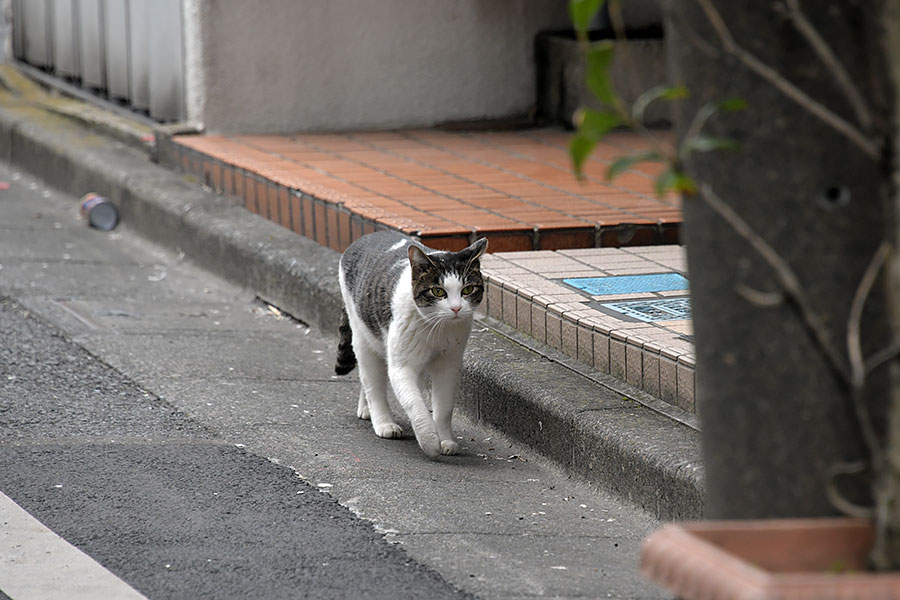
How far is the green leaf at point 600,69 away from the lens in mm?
1760

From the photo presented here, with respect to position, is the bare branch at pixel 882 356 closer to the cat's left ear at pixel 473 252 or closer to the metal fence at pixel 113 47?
the cat's left ear at pixel 473 252

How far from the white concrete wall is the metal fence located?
42 centimetres

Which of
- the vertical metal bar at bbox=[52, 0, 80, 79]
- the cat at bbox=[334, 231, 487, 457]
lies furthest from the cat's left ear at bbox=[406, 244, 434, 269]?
the vertical metal bar at bbox=[52, 0, 80, 79]

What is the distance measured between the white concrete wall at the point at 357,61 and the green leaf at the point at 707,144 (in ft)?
22.0

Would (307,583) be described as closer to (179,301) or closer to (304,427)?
(304,427)

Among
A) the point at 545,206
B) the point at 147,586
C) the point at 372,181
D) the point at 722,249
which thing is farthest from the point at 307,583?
the point at 372,181

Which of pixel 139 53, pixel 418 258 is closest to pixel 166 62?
pixel 139 53

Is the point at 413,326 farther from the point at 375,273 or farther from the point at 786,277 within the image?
the point at 786,277

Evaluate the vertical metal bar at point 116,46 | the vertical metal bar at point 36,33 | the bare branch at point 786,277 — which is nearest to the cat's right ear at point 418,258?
the bare branch at point 786,277

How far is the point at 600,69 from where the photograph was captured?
5.82ft

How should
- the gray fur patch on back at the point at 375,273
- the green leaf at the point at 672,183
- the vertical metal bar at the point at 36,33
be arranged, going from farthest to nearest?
1. the vertical metal bar at the point at 36,33
2. the gray fur patch on back at the point at 375,273
3. the green leaf at the point at 672,183

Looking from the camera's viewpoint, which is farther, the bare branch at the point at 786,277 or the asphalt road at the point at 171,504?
the asphalt road at the point at 171,504

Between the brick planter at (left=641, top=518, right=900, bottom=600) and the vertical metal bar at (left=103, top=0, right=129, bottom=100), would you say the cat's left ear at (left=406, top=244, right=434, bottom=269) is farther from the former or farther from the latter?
the vertical metal bar at (left=103, top=0, right=129, bottom=100)

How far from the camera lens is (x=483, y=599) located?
338cm
